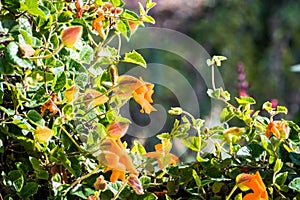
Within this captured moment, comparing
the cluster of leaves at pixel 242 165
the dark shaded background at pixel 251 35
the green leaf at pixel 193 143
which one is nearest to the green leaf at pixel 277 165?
the cluster of leaves at pixel 242 165

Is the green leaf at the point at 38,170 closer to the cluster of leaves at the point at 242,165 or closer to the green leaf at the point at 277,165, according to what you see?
the cluster of leaves at the point at 242,165

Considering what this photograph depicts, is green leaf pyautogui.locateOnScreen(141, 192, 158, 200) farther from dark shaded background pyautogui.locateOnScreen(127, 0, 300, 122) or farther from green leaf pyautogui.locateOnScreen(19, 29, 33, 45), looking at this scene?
dark shaded background pyautogui.locateOnScreen(127, 0, 300, 122)

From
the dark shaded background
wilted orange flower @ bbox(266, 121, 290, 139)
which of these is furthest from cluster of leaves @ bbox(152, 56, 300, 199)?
the dark shaded background

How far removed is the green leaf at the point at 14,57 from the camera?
2.03ft

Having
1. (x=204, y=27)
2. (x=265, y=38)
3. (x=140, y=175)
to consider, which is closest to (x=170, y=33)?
(x=204, y=27)

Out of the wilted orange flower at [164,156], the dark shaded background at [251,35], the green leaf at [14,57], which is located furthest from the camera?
the dark shaded background at [251,35]

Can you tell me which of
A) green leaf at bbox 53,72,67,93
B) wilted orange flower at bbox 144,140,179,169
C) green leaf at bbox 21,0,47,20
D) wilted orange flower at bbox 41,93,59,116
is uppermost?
green leaf at bbox 21,0,47,20

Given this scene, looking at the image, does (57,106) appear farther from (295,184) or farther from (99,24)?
(295,184)

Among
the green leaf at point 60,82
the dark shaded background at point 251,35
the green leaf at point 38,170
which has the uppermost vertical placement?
the green leaf at point 60,82

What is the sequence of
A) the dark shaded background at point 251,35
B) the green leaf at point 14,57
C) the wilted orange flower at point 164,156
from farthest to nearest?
the dark shaded background at point 251,35
the wilted orange flower at point 164,156
the green leaf at point 14,57

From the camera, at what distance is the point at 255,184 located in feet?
2.19

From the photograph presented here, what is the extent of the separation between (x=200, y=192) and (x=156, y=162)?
0.06m

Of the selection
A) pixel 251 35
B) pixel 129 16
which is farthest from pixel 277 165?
pixel 251 35

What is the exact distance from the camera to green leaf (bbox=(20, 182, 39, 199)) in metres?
0.69
